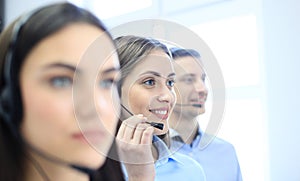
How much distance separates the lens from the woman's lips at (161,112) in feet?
1.55

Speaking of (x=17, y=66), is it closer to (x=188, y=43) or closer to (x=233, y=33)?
(x=188, y=43)

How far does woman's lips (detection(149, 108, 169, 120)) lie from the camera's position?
→ 47cm

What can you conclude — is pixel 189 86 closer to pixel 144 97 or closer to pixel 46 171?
pixel 144 97

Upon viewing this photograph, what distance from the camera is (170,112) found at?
1.62 feet

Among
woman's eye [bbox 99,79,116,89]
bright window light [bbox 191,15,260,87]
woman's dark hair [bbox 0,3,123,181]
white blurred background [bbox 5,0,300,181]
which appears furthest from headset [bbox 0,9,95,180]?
bright window light [bbox 191,15,260,87]

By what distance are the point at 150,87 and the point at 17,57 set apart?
0.19 m

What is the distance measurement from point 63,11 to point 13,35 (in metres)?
0.07

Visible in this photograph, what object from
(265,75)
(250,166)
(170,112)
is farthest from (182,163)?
(265,75)

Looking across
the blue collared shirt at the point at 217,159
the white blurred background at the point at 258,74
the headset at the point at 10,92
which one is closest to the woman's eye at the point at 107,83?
the headset at the point at 10,92

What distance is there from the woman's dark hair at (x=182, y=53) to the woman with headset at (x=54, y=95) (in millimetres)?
119

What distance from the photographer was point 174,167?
60cm

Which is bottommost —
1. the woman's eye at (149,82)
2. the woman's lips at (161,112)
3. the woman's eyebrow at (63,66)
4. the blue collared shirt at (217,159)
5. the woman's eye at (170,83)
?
the blue collared shirt at (217,159)

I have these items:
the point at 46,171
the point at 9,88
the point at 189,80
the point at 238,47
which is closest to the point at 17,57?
the point at 9,88

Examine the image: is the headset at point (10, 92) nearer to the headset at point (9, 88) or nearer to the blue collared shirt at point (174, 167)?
the headset at point (9, 88)
